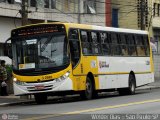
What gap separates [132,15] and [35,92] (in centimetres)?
4099

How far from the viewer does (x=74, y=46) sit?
24.0m

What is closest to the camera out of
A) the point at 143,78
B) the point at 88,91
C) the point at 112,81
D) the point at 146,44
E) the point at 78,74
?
the point at 78,74

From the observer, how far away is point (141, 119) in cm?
1545

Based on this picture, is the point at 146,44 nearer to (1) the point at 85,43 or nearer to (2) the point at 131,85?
(2) the point at 131,85

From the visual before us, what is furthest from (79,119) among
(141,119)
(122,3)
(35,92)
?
(122,3)

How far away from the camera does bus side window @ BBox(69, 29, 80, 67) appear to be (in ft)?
77.9

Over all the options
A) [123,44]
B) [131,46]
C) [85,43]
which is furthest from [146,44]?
[85,43]

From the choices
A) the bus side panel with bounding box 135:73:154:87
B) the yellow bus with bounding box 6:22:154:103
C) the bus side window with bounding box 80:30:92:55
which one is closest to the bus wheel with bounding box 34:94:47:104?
the yellow bus with bounding box 6:22:154:103

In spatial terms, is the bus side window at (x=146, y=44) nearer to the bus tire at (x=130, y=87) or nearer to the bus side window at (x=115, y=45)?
the bus tire at (x=130, y=87)

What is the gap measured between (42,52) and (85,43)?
236 centimetres

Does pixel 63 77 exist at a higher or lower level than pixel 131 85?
higher

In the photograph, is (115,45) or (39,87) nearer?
(39,87)

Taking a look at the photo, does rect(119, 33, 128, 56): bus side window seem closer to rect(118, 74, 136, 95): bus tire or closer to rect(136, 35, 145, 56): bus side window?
rect(118, 74, 136, 95): bus tire

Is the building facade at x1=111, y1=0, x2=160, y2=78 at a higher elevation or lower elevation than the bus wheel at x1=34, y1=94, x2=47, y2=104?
higher
